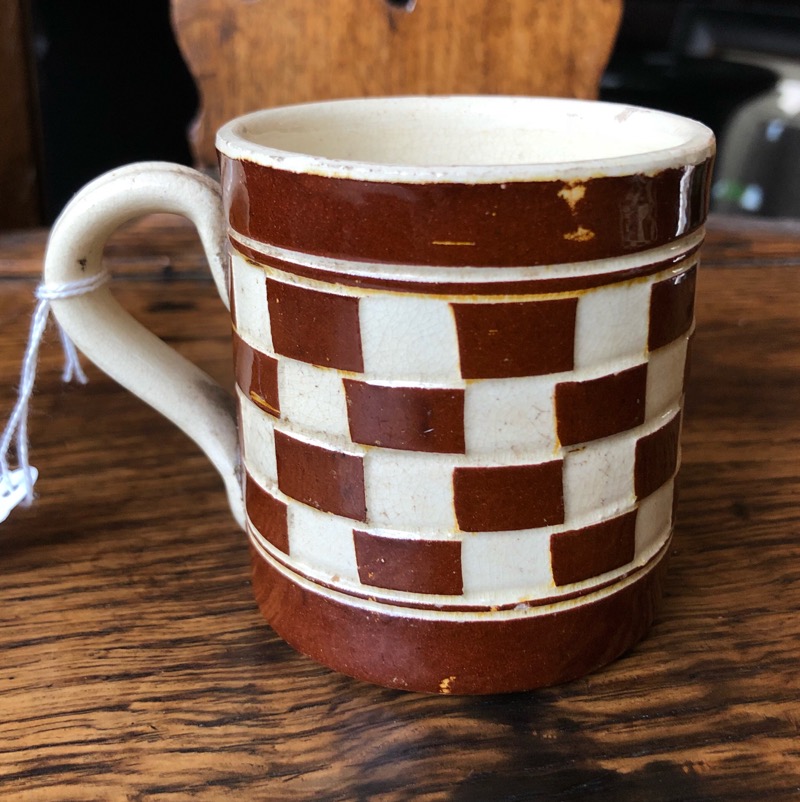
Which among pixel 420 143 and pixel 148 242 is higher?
pixel 420 143

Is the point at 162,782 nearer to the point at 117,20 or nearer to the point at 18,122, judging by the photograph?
the point at 18,122

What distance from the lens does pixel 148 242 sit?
0.94 meters

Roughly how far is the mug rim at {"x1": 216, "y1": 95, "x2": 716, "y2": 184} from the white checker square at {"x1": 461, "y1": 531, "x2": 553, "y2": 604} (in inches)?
5.4

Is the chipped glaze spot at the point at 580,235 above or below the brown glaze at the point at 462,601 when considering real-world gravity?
above

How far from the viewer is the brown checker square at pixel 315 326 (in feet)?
1.11

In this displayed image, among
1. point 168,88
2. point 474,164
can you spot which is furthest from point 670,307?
point 168,88

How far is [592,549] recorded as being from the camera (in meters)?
0.38

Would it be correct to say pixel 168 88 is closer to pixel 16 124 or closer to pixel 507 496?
pixel 16 124

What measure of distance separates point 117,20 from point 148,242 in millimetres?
1219

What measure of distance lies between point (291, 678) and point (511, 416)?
6.0 inches

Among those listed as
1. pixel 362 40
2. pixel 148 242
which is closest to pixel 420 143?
pixel 148 242

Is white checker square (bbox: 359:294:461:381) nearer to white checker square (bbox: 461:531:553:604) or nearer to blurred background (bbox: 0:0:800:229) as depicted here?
white checker square (bbox: 461:531:553:604)

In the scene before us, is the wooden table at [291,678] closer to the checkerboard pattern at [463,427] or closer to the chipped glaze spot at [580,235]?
the checkerboard pattern at [463,427]

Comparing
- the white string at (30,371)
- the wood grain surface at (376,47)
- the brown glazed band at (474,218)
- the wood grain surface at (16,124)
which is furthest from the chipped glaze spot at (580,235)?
the wood grain surface at (16,124)
